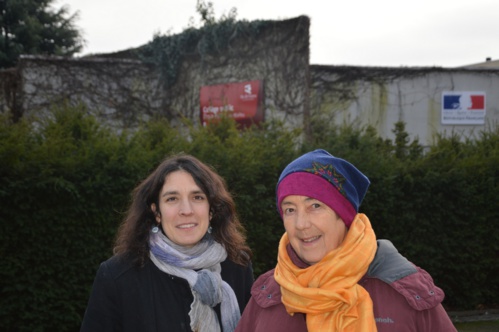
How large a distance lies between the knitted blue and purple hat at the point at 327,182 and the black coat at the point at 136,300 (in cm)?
93

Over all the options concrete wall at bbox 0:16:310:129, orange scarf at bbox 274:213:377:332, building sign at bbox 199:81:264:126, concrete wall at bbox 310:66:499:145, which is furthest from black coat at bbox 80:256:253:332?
concrete wall at bbox 310:66:499:145

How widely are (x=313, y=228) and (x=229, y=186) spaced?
3729 millimetres

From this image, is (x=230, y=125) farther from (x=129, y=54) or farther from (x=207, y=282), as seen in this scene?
(x=129, y=54)

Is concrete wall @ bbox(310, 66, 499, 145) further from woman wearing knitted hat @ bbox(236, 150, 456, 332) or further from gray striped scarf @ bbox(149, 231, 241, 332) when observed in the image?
woman wearing knitted hat @ bbox(236, 150, 456, 332)

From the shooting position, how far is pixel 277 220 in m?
6.22

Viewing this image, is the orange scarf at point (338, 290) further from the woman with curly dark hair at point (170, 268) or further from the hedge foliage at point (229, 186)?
the hedge foliage at point (229, 186)

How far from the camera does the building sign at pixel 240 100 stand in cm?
1232

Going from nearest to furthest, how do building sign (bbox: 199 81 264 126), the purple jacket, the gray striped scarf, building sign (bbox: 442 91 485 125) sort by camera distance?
1. the purple jacket
2. the gray striped scarf
3. building sign (bbox: 199 81 264 126)
4. building sign (bbox: 442 91 485 125)

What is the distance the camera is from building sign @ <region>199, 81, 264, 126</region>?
1232 cm

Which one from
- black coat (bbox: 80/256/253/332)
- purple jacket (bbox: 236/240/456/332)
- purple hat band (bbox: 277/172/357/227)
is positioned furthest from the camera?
black coat (bbox: 80/256/253/332)

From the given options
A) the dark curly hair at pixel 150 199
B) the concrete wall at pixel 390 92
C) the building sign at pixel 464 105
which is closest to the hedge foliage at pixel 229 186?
the dark curly hair at pixel 150 199

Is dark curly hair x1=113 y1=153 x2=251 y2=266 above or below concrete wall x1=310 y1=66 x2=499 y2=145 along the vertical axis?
below

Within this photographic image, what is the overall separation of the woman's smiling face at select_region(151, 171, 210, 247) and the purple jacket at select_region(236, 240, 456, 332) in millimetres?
668

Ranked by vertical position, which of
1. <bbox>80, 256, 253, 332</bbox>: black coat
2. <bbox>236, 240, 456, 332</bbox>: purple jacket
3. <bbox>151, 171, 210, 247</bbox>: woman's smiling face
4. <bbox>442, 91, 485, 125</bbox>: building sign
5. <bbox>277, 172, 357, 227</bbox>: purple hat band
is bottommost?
<bbox>80, 256, 253, 332</bbox>: black coat
